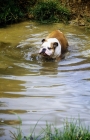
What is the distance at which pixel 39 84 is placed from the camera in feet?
20.3

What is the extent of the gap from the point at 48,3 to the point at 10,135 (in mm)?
8266

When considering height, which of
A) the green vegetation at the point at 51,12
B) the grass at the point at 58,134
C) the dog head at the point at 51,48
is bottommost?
the grass at the point at 58,134

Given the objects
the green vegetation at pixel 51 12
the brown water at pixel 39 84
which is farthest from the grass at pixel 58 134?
the green vegetation at pixel 51 12

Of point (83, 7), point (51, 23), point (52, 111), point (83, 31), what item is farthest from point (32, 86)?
point (83, 7)

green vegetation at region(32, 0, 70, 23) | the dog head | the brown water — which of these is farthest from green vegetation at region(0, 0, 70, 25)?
the dog head

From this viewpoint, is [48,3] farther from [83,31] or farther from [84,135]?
[84,135]

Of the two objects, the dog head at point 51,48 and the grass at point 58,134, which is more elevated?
the dog head at point 51,48

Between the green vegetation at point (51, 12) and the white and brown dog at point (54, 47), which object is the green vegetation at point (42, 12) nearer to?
the green vegetation at point (51, 12)

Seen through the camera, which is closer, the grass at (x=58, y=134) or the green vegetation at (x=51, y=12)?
the grass at (x=58, y=134)

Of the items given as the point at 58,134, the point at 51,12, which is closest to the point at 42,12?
the point at 51,12

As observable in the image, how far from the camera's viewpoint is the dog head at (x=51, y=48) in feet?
27.0

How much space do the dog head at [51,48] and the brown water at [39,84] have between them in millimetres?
269

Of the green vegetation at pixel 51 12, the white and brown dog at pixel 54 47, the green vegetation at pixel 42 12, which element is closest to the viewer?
the white and brown dog at pixel 54 47

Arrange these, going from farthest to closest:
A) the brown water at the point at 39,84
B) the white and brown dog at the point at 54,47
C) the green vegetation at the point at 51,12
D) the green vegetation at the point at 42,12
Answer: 1. the green vegetation at the point at 51,12
2. the green vegetation at the point at 42,12
3. the white and brown dog at the point at 54,47
4. the brown water at the point at 39,84
